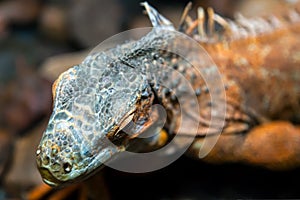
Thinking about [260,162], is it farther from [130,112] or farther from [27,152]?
[27,152]

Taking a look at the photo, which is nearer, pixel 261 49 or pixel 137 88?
pixel 137 88

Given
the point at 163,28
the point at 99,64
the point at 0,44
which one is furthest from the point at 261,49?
the point at 0,44

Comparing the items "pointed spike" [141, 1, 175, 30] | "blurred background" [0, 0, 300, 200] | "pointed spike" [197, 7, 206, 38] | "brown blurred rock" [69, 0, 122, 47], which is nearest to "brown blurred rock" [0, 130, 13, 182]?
"blurred background" [0, 0, 300, 200]

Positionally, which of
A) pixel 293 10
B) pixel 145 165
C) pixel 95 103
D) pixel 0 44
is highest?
pixel 293 10

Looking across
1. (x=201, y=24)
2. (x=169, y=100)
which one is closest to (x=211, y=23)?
(x=201, y=24)

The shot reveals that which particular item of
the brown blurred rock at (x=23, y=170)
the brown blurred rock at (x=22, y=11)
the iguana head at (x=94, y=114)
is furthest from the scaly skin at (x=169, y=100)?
the brown blurred rock at (x=22, y=11)

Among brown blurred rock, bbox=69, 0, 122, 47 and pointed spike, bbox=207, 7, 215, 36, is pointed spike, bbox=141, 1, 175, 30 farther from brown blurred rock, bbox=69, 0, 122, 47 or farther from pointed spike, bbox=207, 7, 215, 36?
brown blurred rock, bbox=69, 0, 122, 47

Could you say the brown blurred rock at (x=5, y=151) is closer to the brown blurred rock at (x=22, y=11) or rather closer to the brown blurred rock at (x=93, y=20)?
the brown blurred rock at (x=93, y=20)
